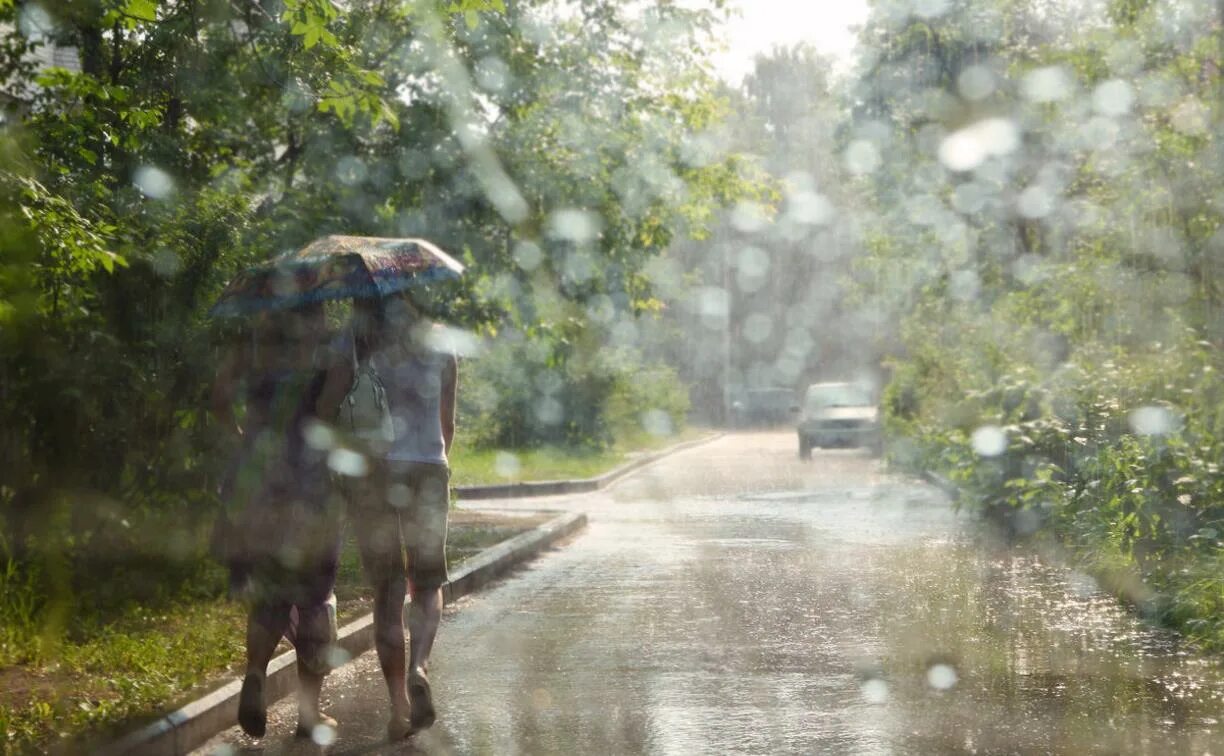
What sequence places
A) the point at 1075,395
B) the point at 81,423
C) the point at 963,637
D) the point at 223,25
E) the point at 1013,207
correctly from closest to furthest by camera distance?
the point at 963,637 → the point at 81,423 → the point at 223,25 → the point at 1075,395 → the point at 1013,207

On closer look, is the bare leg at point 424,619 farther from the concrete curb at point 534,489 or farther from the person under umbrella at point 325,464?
the concrete curb at point 534,489

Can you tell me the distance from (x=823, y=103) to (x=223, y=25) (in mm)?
28403

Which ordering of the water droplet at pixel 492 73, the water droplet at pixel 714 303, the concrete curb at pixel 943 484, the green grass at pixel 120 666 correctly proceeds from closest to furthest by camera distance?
the green grass at pixel 120 666, the water droplet at pixel 492 73, the concrete curb at pixel 943 484, the water droplet at pixel 714 303

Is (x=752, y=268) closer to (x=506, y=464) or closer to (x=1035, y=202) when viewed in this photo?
(x=1035, y=202)

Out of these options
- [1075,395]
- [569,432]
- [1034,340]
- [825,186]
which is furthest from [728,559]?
[825,186]

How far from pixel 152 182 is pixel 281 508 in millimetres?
5711

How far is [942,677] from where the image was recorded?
762 cm

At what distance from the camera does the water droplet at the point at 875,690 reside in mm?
7070

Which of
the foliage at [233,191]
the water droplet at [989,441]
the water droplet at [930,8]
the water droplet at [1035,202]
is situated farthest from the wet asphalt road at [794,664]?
the water droplet at [930,8]

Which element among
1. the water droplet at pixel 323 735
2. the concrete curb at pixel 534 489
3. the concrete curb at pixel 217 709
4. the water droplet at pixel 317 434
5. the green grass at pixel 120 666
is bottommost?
the water droplet at pixel 323 735

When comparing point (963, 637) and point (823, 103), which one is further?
point (823, 103)

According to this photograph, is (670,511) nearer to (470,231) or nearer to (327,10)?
(470,231)

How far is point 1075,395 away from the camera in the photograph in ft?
48.5

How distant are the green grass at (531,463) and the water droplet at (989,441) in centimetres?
819
